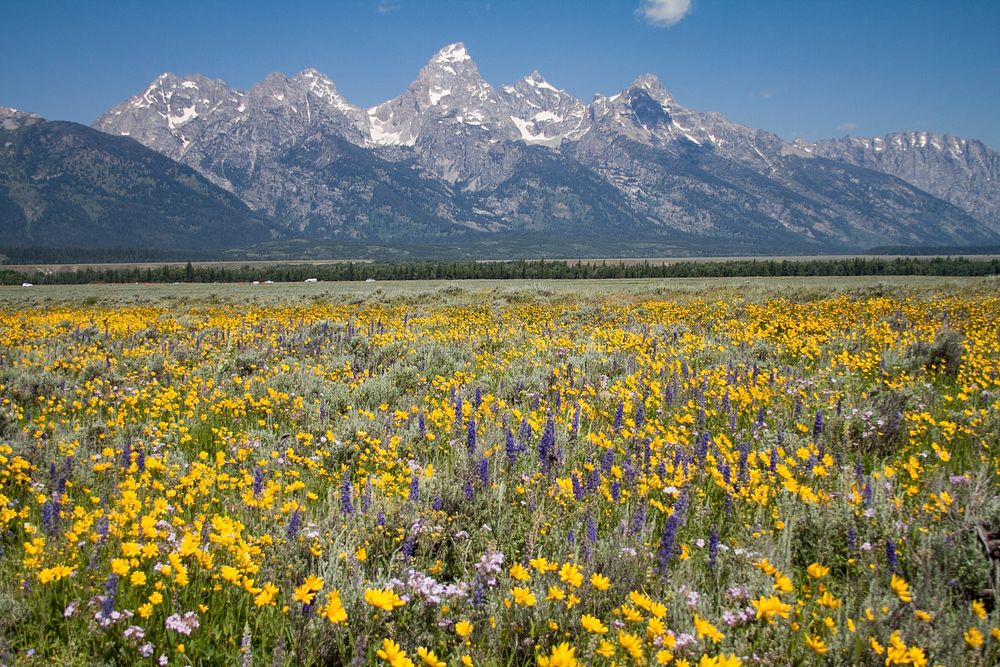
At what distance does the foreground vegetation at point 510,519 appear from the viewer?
2.59 meters

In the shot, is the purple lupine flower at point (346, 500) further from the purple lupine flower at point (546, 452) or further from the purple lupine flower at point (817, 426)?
the purple lupine flower at point (817, 426)

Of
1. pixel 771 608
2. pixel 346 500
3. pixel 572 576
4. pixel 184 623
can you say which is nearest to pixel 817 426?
pixel 771 608

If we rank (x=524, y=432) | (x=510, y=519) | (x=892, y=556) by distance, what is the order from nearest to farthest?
(x=892, y=556)
(x=510, y=519)
(x=524, y=432)

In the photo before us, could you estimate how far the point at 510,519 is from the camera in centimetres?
383

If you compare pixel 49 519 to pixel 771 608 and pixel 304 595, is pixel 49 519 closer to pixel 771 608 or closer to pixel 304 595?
pixel 304 595

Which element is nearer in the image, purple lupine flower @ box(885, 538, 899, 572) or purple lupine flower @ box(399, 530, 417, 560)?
purple lupine flower @ box(885, 538, 899, 572)

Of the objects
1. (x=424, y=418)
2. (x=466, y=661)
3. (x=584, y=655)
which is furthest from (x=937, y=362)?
(x=466, y=661)

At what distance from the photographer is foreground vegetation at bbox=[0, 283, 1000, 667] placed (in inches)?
102

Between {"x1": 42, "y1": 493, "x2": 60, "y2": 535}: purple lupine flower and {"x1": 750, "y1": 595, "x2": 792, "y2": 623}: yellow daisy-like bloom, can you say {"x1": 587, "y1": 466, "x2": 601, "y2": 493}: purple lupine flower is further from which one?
{"x1": 42, "y1": 493, "x2": 60, "y2": 535}: purple lupine flower

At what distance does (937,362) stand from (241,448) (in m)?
9.53

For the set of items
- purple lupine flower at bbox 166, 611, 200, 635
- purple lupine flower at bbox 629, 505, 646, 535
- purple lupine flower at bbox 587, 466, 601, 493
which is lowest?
purple lupine flower at bbox 166, 611, 200, 635

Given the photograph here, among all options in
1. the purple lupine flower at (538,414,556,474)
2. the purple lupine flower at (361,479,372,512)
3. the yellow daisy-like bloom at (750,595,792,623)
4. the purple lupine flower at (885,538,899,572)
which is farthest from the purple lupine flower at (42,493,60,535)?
the purple lupine flower at (885,538,899,572)

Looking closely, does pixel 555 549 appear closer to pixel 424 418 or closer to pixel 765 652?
pixel 765 652

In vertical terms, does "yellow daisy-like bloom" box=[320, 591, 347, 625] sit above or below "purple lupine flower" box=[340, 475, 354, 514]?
above
